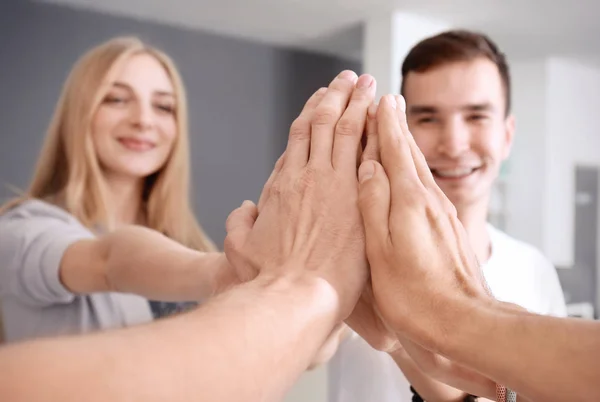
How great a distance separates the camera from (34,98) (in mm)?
2656

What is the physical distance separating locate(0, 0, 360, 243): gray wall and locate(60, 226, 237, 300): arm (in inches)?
77.5

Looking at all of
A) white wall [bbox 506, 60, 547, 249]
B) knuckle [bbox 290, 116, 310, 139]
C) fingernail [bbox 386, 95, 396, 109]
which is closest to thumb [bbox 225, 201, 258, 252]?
knuckle [bbox 290, 116, 310, 139]

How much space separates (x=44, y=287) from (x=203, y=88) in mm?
2420

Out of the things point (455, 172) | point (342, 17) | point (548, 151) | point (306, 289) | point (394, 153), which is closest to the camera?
point (306, 289)

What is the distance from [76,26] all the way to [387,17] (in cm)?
171

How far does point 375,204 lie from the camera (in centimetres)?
56

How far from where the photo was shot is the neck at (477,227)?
1038 millimetres

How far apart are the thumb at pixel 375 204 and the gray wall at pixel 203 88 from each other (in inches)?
94.1

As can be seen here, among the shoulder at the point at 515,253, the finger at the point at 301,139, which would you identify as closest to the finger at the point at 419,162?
the finger at the point at 301,139

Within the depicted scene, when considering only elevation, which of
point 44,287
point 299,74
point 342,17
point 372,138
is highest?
point 342,17

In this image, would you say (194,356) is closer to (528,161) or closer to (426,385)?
(426,385)

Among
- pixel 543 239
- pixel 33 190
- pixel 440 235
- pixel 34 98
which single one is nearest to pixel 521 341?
pixel 440 235

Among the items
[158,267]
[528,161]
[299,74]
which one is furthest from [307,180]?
[528,161]

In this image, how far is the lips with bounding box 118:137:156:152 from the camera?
1166 mm
